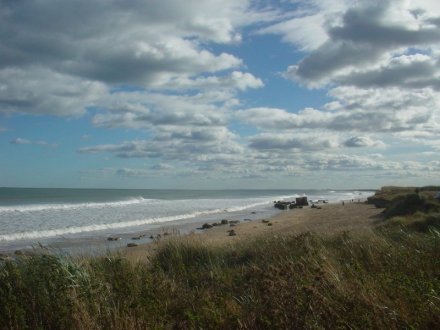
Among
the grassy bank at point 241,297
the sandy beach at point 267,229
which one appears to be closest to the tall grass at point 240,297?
the grassy bank at point 241,297

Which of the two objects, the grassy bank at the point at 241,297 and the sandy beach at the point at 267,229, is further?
the sandy beach at the point at 267,229

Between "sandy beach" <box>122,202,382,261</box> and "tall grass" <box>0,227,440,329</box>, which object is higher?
"tall grass" <box>0,227,440,329</box>

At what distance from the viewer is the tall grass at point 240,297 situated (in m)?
4.89

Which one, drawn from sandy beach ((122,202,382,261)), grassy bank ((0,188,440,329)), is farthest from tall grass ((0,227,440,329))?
sandy beach ((122,202,382,261))

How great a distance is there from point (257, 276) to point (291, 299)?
132 cm

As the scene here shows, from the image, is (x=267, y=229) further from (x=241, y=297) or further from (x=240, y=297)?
(x=241, y=297)

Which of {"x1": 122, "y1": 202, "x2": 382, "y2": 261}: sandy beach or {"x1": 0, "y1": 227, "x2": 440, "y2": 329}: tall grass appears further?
{"x1": 122, "y1": 202, "x2": 382, "y2": 261}: sandy beach

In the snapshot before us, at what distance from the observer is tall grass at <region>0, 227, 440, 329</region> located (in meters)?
4.89

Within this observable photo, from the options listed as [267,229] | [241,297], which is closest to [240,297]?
[241,297]

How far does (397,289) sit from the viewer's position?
214 inches

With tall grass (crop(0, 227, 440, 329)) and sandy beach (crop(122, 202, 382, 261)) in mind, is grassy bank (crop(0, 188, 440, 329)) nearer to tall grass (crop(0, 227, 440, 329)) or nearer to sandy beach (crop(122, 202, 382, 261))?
tall grass (crop(0, 227, 440, 329))

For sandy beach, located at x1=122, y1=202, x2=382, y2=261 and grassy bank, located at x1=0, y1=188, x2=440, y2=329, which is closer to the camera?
grassy bank, located at x1=0, y1=188, x2=440, y2=329

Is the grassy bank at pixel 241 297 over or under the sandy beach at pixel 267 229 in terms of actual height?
over

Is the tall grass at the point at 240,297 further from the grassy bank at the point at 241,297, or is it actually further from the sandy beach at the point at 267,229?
the sandy beach at the point at 267,229
